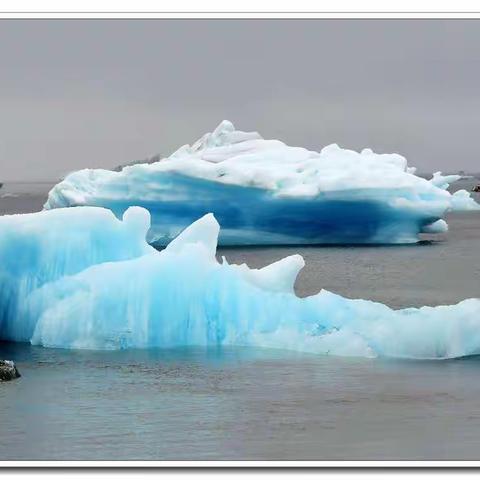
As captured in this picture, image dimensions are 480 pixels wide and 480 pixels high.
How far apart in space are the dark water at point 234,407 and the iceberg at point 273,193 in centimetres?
1022

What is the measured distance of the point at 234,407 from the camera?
11.0 metres

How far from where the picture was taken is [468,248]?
29.5 m

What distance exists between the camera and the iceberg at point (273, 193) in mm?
23844

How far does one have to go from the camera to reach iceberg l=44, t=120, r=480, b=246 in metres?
23.8

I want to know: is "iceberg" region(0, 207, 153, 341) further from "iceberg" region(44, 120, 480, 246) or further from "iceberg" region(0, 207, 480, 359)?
"iceberg" region(44, 120, 480, 246)

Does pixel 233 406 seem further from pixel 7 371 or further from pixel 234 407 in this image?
pixel 7 371

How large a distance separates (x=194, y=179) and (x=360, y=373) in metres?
11.8

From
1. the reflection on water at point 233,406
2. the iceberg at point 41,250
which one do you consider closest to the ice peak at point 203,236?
the iceberg at point 41,250

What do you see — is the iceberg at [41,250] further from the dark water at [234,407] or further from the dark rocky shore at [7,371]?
the dark rocky shore at [7,371]

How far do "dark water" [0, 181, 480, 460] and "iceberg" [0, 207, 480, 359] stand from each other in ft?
0.76

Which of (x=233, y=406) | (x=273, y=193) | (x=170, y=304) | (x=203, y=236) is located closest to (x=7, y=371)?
(x=170, y=304)

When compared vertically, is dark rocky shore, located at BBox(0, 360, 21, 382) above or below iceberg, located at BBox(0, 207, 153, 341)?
below

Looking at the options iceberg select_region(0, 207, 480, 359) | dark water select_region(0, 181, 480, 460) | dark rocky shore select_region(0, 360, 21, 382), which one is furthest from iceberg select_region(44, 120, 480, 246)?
dark rocky shore select_region(0, 360, 21, 382)
